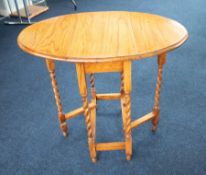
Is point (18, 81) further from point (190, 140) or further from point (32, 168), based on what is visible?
point (190, 140)

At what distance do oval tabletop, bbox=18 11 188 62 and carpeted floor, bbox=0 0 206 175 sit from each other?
738 millimetres


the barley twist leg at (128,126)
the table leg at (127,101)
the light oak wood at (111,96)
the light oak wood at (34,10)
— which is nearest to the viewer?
the table leg at (127,101)

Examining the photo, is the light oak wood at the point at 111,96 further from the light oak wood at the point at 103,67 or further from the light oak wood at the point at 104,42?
the light oak wood at the point at 103,67

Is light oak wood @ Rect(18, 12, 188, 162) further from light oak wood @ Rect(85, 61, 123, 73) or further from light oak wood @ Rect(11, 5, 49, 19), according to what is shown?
light oak wood @ Rect(11, 5, 49, 19)

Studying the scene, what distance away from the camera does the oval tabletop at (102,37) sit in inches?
35.9

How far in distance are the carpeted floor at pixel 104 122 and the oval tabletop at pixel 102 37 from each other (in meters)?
0.74

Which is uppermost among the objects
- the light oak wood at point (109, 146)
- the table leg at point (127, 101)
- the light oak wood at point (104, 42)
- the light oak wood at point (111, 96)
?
the light oak wood at point (104, 42)

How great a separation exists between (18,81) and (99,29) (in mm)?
1325

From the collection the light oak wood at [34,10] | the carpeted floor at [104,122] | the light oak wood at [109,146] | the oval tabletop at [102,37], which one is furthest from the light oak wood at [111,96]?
the light oak wood at [34,10]

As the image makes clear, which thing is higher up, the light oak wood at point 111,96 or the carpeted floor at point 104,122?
the light oak wood at point 111,96

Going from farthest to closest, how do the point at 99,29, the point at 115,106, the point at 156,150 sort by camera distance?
the point at 115,106, the point at 156,150, the point at 99,29

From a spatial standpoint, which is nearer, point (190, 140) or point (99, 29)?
point (99, 29)

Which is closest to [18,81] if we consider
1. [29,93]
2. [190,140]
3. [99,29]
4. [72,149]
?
[29,93]

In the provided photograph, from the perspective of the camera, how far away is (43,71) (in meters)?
2.37
